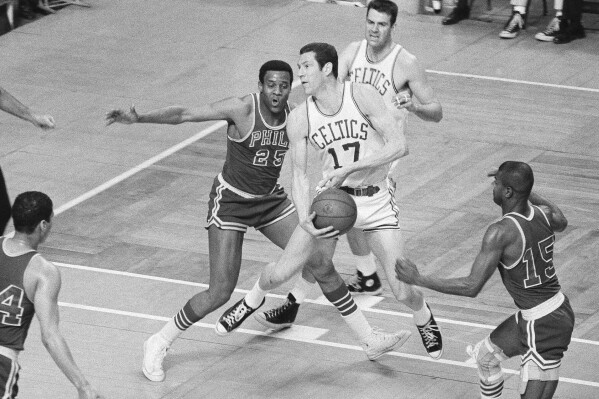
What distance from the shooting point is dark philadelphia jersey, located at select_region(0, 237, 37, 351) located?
8.27 metres

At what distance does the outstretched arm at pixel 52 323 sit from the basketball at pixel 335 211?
2.45 meters

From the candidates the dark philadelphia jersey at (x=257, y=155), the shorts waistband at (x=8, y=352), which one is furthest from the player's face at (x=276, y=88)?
the shorts waistband at (x=8, y=352)

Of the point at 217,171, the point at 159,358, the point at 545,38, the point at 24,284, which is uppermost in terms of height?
the point at 24,284

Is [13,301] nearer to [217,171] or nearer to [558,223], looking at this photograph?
[558,223]

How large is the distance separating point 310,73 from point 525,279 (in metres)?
2.33

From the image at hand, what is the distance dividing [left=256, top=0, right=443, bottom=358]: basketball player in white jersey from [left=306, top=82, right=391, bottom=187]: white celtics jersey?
1232 millimetres

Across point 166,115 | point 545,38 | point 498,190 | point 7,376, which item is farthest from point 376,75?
point 545,38

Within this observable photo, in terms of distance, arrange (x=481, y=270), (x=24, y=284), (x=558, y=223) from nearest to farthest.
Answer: (x=24, y=284), (x=481, y=270), (x=558, y=223)

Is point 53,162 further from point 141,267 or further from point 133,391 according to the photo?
point 133,391

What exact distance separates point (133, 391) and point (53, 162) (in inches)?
222

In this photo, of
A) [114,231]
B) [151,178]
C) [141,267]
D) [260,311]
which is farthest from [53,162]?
[260,311]

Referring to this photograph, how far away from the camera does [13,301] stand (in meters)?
8.27

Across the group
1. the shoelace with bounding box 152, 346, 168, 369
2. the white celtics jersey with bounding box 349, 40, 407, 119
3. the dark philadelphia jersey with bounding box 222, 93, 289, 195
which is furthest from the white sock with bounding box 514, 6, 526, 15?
the shoelace with bounding box 152, 346, 168, 369

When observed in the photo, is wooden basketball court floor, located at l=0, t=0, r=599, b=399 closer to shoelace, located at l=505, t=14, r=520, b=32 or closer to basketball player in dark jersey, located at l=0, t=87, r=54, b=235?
shoelace, located at l=505, t=14, r=520, b=32
